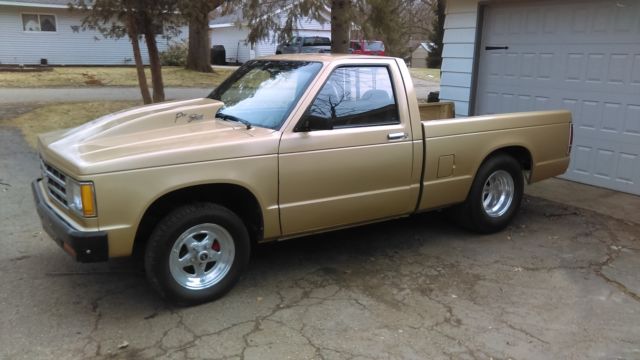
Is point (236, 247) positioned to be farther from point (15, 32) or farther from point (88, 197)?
point (15, 32)

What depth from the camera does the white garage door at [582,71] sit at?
23.7 ft

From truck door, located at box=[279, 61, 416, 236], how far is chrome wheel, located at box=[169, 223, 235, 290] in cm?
49

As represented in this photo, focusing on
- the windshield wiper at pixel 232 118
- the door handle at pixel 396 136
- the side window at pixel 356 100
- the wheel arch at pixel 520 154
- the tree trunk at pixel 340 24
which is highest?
the tree trunk at pixel 340 24

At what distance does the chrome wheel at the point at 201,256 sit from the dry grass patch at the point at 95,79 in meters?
17.0

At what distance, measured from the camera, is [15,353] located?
3.48m

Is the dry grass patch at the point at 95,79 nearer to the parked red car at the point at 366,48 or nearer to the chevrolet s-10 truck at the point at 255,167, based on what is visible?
the parked red car at the point at 366,48

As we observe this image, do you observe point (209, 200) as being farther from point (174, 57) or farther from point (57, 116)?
point (174, 57)

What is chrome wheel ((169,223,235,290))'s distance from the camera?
156 inches

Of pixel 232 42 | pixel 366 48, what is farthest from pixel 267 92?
pixel 232 42

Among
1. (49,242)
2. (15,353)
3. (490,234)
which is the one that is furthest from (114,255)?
(490,234)

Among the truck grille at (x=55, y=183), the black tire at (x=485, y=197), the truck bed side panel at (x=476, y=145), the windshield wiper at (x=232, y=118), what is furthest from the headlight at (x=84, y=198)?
the black tire at (x=485, y=197)

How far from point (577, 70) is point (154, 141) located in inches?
243

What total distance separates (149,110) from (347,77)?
1691 millimetres

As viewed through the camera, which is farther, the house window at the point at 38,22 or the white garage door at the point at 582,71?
the house window at the point at 38,22
